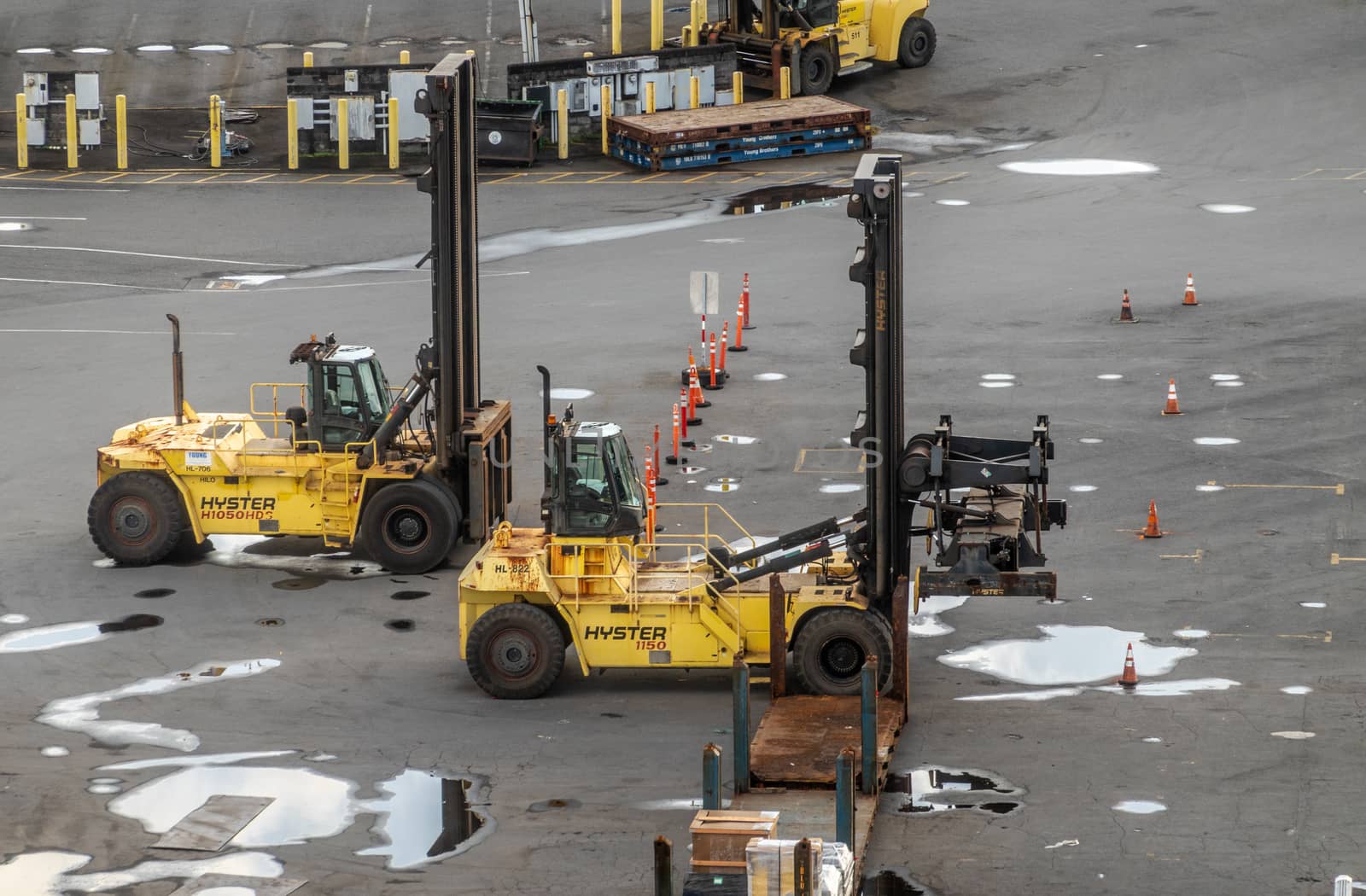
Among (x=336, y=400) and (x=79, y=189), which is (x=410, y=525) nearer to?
(x=336, y=400)

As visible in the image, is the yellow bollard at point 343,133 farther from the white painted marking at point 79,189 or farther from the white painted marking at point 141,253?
the white painted marking at point 141,253

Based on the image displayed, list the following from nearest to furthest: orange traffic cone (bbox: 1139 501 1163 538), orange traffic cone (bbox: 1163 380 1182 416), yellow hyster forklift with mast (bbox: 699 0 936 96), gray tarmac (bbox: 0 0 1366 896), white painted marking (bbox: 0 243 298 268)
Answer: gray tarmac (bbox: 0 0 1366 896) → orange traffic cone (bbox: 1139 501 1163 538) → orange traffic cone (bbox: 1163 380 1182 416) → white painted marking (bbox: 0 243 298 268) → yellow hyster forklift with mast (bbox: 699 0 936 96)

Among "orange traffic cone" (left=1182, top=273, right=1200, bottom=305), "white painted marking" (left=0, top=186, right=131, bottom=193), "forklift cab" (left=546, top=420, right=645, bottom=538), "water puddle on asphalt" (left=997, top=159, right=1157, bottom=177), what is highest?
"water puddle on asphalt" (left=997, top=159, right=1157, bottom=177)

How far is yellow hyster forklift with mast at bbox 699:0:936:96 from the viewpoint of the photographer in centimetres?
5231

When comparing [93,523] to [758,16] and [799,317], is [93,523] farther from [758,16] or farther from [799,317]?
[758,16]

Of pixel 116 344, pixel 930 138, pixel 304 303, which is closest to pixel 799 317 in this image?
pixel 304 303

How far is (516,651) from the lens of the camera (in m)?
21.5

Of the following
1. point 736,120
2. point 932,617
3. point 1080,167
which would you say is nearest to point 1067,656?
point 932,617

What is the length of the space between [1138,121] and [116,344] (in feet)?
84.4

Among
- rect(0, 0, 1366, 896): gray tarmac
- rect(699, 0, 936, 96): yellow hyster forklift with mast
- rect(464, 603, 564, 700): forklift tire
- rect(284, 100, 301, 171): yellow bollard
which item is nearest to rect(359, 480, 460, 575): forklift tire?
rect(0, 0, 1366, 896): gray tarmac

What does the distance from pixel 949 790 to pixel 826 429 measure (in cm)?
1253

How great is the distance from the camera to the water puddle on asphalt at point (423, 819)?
58.7 ft

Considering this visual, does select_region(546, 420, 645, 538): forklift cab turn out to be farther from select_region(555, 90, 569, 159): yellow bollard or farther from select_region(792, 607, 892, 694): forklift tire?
select_region(555, 90, 569, 159): yellow bollard

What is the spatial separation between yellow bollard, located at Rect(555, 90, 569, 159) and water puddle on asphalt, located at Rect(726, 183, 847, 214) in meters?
5.67
